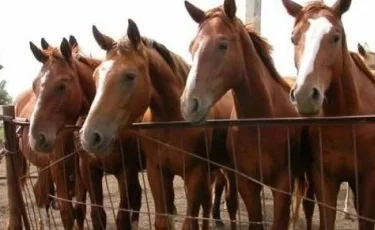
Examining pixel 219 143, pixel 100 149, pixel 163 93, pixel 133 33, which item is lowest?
pixel 219 143

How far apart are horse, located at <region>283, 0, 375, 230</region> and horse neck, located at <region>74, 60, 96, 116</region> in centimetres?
211

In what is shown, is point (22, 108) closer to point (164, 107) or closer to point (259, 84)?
point (164, 107)

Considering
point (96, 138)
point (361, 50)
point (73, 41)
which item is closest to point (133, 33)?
point (96, 138)

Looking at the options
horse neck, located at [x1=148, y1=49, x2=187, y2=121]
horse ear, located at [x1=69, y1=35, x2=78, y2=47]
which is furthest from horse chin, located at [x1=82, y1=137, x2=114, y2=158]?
horse ear, located at [x1=69, y1=35, x2=78, y2=47]

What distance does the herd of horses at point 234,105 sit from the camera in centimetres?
367

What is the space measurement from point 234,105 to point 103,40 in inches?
43.0

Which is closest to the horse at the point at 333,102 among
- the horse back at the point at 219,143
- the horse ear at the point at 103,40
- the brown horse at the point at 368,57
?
the horse back at the point at 219,143

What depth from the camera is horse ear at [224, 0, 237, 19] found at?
4020 millimetres

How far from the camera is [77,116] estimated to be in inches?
206

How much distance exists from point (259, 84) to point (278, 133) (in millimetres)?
390

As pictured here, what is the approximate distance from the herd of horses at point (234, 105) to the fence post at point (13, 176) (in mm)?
191

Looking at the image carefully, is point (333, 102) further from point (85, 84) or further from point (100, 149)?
point (85, 84)

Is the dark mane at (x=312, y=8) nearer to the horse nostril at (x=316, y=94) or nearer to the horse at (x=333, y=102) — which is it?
the horse at (x=333, y=102)

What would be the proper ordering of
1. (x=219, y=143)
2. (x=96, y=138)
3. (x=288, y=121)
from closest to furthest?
(x=288, y=121), (x=96, y=138), (x=219, y=143)
